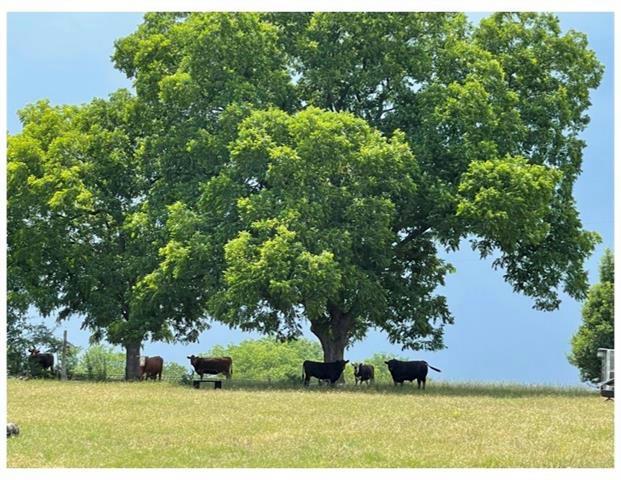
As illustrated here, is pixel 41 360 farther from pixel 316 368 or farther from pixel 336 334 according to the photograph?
pixel 316 368

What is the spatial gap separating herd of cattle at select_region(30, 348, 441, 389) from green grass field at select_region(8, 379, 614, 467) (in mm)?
4608

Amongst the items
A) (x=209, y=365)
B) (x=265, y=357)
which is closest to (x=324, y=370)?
(x=209, y=365)

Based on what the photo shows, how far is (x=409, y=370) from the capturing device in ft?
127

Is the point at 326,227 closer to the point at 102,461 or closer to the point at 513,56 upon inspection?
the point at 513,56

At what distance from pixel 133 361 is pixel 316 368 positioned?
10.3 m

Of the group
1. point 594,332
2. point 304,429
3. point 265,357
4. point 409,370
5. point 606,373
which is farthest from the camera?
point 265,357

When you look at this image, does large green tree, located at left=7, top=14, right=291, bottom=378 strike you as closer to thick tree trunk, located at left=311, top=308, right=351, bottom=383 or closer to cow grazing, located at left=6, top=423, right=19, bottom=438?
thick tree trunk, located at left=311, top=308, right=351, bottom=383

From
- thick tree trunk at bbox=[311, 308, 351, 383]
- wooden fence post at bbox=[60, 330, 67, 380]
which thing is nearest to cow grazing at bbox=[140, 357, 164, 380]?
wooden fence post at bbox=[60, 330, 67, 380]

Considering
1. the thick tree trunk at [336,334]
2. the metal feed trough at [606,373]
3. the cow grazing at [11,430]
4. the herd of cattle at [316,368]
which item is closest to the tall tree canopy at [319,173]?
the thick tree trunk at [336,334]

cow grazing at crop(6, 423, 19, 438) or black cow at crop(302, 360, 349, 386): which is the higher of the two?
black cow at crop(302, 360, 349, 386)

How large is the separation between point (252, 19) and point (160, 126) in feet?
21.2

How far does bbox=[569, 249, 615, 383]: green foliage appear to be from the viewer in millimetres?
54156

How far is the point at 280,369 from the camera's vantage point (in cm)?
7494

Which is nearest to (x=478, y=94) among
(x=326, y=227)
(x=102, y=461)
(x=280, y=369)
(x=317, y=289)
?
(x=326, y=227)
